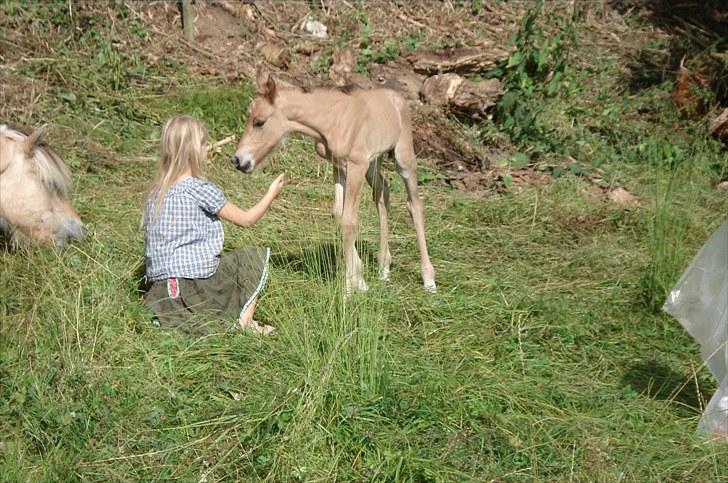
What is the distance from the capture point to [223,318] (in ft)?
16.3

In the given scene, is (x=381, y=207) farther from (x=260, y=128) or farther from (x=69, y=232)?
(x=69, y=232)

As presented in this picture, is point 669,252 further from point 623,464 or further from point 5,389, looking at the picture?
point 5,389

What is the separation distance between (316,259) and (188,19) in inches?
240

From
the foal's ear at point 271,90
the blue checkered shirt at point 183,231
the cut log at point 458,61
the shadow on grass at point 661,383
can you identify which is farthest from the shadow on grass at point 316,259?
the cut log at point 458,61

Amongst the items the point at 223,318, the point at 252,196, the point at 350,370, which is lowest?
the point at 252,196

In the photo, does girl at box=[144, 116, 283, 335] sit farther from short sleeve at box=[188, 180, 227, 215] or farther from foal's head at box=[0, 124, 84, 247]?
foal's head at box=[0, 124, 84, 247]

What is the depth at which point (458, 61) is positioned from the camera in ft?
31.7

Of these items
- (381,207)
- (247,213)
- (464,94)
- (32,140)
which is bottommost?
(464,94)

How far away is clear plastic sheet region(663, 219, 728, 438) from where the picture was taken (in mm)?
4195

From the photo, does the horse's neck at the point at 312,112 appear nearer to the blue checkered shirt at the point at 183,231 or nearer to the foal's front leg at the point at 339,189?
the foal's front leg at the point at 339,189

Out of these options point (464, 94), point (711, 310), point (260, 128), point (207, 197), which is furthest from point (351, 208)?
point (464, 94)

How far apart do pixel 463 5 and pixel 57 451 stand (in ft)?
31.9

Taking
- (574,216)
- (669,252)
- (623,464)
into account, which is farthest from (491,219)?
(623,464)

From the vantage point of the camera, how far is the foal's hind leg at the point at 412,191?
598 cm
